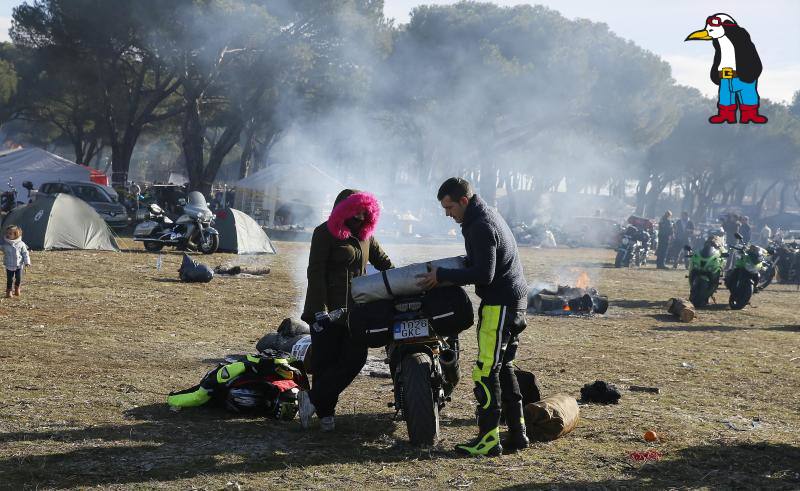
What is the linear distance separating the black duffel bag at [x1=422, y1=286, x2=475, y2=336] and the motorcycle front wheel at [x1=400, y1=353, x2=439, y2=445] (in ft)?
0.95

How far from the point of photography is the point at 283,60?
33562 millimetres

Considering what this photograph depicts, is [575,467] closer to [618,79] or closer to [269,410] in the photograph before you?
[269,410]

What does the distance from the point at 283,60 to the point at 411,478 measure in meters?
29.9

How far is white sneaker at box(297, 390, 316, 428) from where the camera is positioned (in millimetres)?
6395

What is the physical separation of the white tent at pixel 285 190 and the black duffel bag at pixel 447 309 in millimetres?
29161

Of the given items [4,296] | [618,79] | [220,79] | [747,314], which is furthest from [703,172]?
[4,296]

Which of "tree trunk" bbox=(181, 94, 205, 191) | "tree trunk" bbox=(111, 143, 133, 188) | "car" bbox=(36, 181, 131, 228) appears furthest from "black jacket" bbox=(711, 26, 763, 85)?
"tree trunk" bbox=(111, 143, 133, 188)

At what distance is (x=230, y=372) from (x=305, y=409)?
85 centimetres

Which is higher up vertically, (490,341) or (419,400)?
(490,341)

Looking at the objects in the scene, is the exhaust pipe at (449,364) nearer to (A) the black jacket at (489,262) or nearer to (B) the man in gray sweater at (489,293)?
(B) the man in gray sweater at (489,293)

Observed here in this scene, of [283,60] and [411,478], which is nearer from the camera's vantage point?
[411,478]

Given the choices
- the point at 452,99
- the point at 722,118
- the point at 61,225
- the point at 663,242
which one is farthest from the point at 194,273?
the point at 452,99

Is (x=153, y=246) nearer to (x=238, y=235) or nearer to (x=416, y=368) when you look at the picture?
(x=238, y=235)

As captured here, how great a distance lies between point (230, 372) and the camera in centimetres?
691
